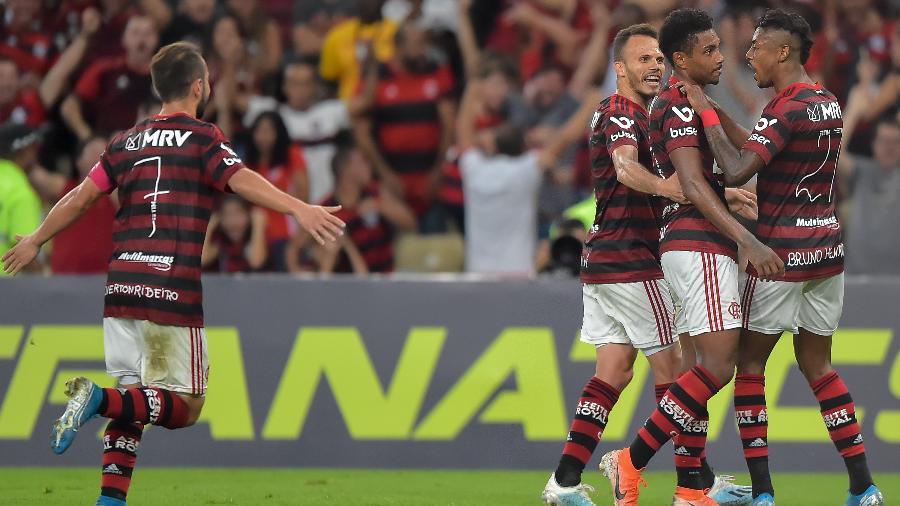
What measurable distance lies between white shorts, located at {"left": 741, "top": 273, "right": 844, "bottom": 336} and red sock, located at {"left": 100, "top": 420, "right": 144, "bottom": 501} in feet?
10.00

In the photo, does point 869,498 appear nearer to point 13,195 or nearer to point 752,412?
point 752,412

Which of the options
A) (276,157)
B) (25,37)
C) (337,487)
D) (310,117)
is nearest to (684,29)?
(337,487)

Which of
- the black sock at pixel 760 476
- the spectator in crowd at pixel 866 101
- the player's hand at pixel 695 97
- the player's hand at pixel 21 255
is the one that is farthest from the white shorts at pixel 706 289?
the spectator in crowd at pixel 866 101

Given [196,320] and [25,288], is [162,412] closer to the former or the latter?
[196,320]

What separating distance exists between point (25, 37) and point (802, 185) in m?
8.65

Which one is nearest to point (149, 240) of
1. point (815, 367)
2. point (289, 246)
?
point (815, 367)

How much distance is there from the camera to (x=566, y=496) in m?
7.54

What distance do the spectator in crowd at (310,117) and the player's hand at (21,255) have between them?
18.9 ft

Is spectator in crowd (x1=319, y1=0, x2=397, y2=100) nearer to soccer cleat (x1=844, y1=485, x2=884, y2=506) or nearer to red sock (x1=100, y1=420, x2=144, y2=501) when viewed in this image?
red sock (x1=100, y1=420, x2=144, y2=501)

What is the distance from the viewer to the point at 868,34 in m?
13.3

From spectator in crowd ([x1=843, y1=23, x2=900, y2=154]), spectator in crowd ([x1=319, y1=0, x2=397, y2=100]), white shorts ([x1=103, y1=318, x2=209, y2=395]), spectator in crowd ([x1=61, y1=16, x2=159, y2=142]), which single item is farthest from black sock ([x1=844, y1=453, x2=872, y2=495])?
spectator in crowd ([x1=61, y1=16, x2=159, y2=142])

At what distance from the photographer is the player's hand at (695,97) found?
7.31 metres

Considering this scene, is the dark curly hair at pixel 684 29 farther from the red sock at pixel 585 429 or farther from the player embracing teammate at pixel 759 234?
the red sock at pixel 585 429

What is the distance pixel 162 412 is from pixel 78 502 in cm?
146
